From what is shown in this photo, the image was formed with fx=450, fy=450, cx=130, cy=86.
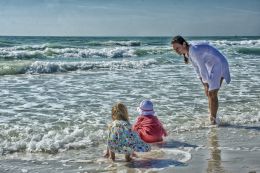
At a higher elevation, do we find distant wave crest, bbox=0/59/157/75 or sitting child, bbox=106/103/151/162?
sitting child, bbox=106/103/151/162

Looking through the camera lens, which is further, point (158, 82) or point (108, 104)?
point (158, 82)

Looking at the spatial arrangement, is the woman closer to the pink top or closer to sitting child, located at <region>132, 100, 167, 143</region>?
sitting child, located at <region>132, 100, 167, 143</region>

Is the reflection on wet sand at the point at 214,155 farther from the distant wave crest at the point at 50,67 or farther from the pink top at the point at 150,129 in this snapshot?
the distant wave crest at the point at 50,67

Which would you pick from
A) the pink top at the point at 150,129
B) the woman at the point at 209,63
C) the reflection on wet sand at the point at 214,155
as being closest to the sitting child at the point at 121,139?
the pink top at the point at 150,129

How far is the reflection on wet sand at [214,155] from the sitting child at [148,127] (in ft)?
2.27

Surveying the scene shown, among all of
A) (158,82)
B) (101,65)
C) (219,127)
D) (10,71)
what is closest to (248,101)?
(219,127)

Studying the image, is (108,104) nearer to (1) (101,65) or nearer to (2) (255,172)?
(2) (255,172)

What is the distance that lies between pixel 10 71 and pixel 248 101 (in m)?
11.2

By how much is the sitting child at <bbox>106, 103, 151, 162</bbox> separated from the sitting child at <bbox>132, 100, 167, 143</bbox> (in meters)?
0.70

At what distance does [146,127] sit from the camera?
20.8 ft

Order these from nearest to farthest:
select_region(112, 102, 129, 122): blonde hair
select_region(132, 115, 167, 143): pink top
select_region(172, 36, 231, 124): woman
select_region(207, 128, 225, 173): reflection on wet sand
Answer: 1. select_region(207, 128, 225, 173): reflection on wet sand
2. select_region(112, 102, 129, 122): blonde hair
3. select_region(132, 115, 167, 143): pink top
4. select_region(172, 36, 231, 124): woman

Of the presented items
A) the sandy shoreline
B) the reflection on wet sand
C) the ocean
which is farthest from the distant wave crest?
the sandy shoreline

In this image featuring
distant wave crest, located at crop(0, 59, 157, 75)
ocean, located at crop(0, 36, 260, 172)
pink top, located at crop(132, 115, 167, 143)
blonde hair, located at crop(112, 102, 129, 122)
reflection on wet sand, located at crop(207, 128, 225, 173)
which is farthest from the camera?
distant wave crest, located at crop(0, 59, 157, 75)

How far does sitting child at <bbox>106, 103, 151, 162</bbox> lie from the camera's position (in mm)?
5336
